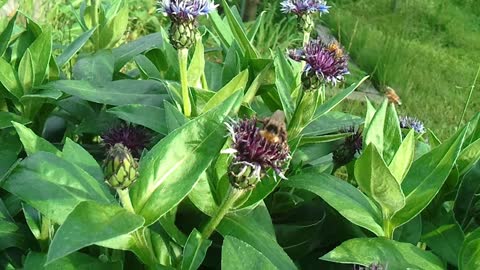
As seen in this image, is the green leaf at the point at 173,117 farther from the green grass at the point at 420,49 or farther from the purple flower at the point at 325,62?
the green grass at the point at 420,49

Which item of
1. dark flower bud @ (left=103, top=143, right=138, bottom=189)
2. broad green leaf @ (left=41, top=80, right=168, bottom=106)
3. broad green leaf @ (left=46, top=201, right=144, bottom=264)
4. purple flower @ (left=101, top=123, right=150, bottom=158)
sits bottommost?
purple flower @ (left=101, top=123, right=150, bottom=158)

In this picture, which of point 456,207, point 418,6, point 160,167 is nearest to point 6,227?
point 160,167

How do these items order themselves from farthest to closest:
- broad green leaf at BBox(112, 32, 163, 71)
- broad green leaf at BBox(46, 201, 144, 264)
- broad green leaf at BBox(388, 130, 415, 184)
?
broad green leaf at BBox(112, 32, 163, 71), broad green leaf at BBox(388, 130, 415, 184), broad green leaf at BBox(46, 201, 144, 264)

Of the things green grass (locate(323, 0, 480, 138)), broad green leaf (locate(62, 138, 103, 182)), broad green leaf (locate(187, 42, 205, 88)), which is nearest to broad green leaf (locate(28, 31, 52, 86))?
broad green leaf (locate(187, 42, 205, 88))

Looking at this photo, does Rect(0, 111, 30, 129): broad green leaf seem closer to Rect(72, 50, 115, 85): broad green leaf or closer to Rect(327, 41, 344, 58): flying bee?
Rect(72, 50, 115, 85): broad green leaf

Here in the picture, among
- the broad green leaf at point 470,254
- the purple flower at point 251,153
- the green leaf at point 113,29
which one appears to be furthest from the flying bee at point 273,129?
the green leaf at point 113,29

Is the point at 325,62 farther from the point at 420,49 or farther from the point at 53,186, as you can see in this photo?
the point at 420,49
